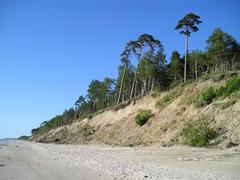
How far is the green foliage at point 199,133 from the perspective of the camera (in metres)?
22.9

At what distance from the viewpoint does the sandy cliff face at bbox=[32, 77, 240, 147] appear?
23.6m

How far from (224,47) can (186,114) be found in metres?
31.5

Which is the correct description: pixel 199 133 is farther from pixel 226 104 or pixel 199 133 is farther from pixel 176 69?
pixel 176 69

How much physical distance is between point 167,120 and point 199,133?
9.99m

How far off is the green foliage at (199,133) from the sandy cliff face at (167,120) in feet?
1.80

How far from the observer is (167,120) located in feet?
110

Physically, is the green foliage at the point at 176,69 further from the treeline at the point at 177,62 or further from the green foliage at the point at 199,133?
the green foliage at the point at 199,133

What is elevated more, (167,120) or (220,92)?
(220,92)

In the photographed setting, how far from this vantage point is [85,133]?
190 ft

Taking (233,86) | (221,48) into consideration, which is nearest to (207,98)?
(233,86)

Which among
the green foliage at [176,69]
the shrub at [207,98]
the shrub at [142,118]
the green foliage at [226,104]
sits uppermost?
the green foliage at [176,69]

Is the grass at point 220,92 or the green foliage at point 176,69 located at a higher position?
the green foliage at point 176,69

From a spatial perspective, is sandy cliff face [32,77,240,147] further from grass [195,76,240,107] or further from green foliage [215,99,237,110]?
grass [195,76,240,107]

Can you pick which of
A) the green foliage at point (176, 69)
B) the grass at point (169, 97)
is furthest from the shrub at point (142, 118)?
the green foliage at point (176, 69)
